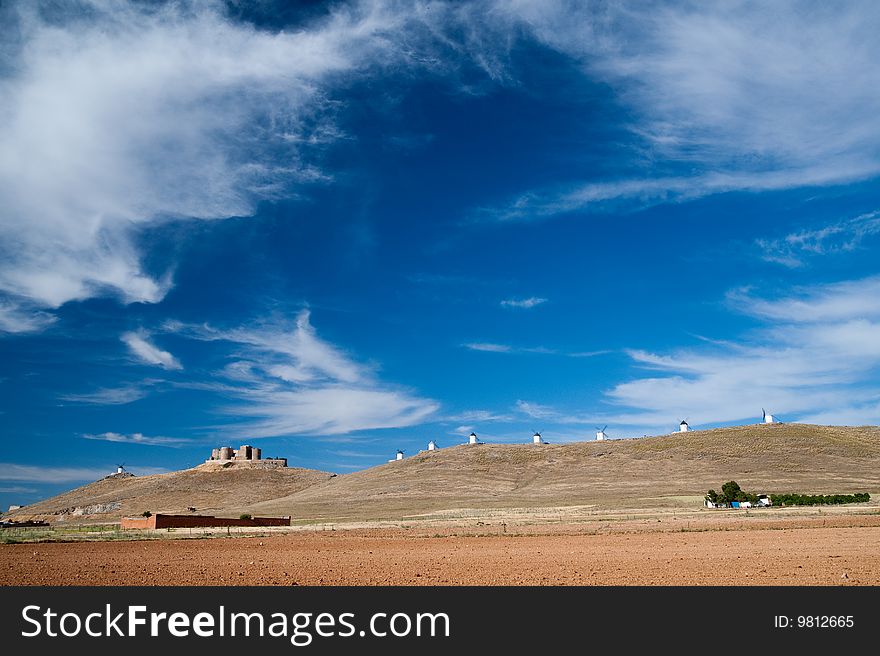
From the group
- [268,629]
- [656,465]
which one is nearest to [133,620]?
A: [268,629]

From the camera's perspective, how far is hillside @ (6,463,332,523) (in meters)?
117

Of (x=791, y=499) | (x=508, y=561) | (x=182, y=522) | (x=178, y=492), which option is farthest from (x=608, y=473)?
(x=508, y=561)

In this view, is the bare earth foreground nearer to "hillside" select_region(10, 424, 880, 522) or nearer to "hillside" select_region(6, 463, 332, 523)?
"hillside" select_region(10, 424, 880, 522)

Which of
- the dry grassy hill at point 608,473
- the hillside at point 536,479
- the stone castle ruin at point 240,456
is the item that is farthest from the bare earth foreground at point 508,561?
the stone castle ruin at point 240,456

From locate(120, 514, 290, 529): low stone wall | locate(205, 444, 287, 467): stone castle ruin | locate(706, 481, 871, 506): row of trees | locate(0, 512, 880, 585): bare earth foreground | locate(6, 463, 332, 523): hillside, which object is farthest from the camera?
locate(205, 444, 287, 467): stone castle ruin

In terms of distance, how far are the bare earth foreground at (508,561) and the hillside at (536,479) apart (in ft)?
126

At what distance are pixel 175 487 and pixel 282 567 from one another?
12449cm

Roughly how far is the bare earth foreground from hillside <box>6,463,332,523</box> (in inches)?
3271

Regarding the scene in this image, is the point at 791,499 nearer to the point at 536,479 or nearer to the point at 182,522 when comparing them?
the point at 536,479

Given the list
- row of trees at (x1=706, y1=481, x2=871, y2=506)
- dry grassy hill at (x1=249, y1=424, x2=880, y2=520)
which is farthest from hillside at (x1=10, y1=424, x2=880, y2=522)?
row of trees at (x1=706, y1=481, x2=871, y2=506)

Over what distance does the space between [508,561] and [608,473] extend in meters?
88.7

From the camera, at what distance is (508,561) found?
69.5ft

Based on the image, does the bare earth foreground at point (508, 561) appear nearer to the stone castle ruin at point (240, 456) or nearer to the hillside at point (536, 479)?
the hillside at point (536, 479)

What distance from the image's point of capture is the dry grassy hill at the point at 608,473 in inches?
3273
